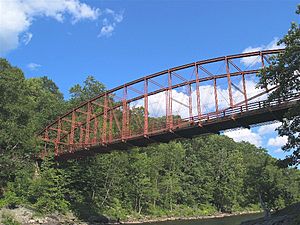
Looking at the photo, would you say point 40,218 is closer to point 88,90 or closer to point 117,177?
point 117,177

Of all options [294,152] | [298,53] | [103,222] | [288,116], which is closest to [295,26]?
[298,53]

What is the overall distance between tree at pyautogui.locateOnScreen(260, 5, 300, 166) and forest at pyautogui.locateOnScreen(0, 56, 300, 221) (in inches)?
282

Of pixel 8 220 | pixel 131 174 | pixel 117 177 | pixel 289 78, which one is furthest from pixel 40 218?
pixel 289 78

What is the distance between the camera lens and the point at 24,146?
4869 centimetres

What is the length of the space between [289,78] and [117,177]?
4404 centimetres

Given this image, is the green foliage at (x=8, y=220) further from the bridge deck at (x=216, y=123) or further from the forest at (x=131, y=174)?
the bridge deck at (x=216, y=123)

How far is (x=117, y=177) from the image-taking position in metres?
62.8

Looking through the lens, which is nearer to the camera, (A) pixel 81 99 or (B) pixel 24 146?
(B) pixel 24 146

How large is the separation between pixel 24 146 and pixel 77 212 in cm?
1319

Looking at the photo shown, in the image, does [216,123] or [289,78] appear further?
[216,123]

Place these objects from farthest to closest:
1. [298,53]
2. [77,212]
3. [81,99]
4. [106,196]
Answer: [81,99] → [106,196] → [77,212] → [298,53]

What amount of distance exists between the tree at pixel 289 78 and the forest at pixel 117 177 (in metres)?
7.17

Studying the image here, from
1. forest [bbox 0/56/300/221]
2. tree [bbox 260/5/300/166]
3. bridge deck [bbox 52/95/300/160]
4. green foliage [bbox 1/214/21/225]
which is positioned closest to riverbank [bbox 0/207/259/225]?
green foliage [bbox 1/214/21/225]

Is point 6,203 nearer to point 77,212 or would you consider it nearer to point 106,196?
point 77,212
